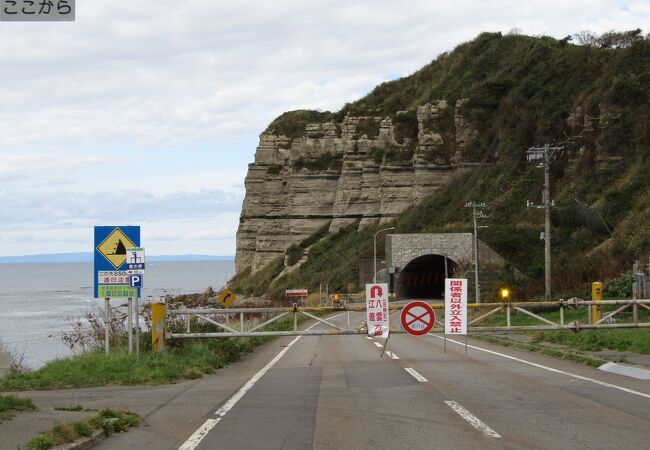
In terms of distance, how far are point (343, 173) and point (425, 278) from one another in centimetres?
2193

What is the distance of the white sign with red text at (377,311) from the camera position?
1722cm

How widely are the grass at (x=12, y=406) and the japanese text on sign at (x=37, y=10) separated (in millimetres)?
5265

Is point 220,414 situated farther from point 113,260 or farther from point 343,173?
point 343,173

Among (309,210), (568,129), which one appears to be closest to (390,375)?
(568,129)

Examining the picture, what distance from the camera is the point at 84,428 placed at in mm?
10211

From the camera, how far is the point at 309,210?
104 metres

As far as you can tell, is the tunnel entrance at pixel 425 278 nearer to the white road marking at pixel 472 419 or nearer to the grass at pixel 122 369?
the grass at pixel 122 369

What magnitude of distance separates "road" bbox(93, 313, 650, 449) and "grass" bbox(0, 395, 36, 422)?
5.64 feet

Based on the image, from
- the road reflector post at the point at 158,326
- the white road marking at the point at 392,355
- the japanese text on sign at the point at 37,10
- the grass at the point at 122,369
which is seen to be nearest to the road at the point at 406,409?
the grass at the point at 122,369

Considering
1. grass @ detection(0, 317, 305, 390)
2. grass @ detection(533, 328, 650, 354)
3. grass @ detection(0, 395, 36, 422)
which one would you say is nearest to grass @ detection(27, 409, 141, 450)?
grass @ detection(0, 395, 36, 422)

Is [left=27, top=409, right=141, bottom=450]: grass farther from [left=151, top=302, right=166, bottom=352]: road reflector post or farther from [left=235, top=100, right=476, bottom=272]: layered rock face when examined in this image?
[left=235, top=100, right=476, bottom=272]: layered rock face

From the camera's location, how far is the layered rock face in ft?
307

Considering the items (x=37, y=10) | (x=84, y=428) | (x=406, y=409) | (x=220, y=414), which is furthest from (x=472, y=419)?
(x=37, y=10)

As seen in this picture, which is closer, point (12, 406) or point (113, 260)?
point (12, 406)
